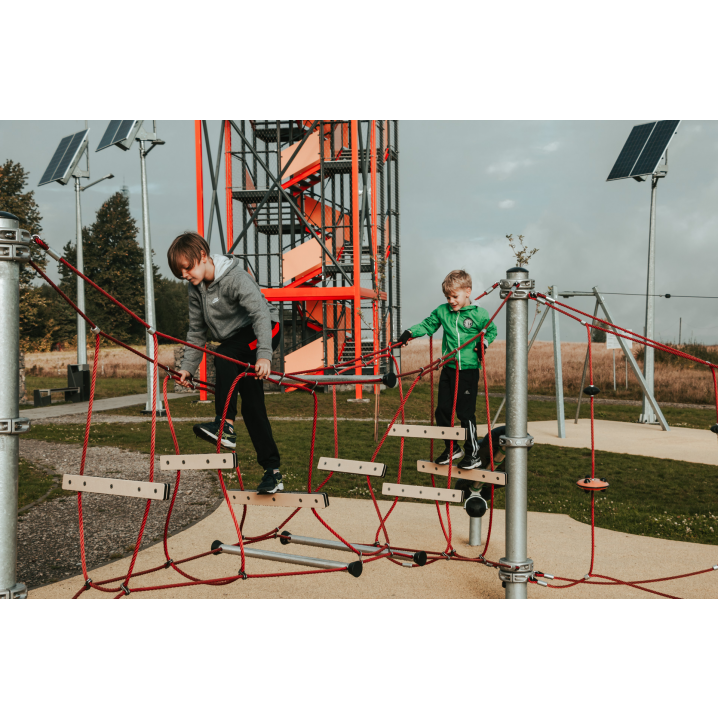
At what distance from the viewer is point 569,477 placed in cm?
667

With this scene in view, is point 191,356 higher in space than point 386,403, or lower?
higher

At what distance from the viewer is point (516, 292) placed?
299cm

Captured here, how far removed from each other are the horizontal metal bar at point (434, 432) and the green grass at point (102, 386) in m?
14.7

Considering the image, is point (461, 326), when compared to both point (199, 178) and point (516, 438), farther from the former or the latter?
point (199, 178)

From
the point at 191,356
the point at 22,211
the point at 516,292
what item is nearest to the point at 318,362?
the point at 191,356

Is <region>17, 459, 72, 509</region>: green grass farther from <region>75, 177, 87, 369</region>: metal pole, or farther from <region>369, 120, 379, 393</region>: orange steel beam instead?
<region>369, 120, 379, 393</region>: orange steel beam

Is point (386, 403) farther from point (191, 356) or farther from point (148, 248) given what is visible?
point (191, 356)

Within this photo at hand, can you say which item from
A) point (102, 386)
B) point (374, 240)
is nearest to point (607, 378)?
point (374, 240)

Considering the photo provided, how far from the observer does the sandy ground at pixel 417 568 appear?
10.9ft

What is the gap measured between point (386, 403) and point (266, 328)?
11.0 meters

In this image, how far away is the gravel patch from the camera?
3.91 metres

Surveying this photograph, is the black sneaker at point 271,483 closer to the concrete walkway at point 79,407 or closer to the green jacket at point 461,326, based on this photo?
the green jacket at point 461,326

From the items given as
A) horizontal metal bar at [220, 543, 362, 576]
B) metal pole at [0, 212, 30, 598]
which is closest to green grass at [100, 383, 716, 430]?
horizontal metal bar at [220, 543, 362, 576]

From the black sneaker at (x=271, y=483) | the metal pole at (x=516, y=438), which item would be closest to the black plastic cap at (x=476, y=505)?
the metal pole at (x=516, y=438)
